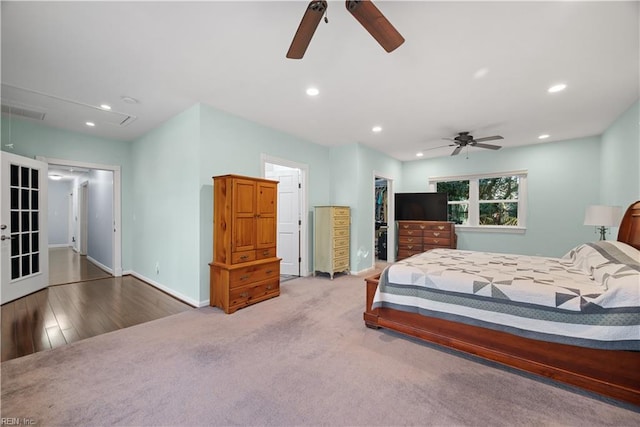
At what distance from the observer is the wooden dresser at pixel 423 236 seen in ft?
18.5

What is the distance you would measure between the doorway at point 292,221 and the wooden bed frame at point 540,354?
7.87 ft

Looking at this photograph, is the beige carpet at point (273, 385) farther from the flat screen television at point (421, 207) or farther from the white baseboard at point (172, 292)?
the flat screen television at point (421, 207)

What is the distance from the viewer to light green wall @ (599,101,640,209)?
3143mm

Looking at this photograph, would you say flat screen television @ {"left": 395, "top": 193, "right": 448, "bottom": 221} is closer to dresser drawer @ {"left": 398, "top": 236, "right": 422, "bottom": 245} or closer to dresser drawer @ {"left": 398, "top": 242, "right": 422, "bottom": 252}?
dresser drawer @ {"left": 398, "top": 236, "right": 422, "bottom": 245}

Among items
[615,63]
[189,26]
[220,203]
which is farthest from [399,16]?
[220,203]

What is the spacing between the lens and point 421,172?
6.54 metres

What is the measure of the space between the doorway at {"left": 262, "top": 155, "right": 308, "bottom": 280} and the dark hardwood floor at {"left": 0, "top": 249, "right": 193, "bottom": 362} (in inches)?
77.6

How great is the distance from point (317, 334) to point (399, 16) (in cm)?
277

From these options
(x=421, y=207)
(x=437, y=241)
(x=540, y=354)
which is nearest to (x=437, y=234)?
(x=437, y=241)

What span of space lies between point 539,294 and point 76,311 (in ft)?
15.7

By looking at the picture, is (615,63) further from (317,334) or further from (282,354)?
(282,354)

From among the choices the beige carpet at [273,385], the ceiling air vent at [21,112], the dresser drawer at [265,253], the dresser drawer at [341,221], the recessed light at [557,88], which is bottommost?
the beige carpet at [273,385]

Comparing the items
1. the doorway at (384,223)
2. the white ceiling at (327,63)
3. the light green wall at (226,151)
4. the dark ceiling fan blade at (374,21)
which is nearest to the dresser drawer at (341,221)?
the light green wall at (226,151)

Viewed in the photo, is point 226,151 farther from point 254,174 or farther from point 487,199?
point 487,199
